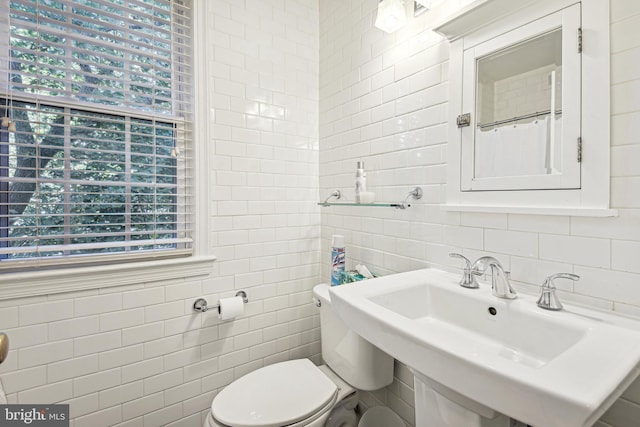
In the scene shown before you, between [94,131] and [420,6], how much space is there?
1.52m

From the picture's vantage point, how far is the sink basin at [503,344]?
447 millimetres

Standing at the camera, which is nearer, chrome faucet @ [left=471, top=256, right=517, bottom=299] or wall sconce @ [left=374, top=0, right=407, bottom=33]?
chrome faucet @ [left=471, top=256, right=517, bottom=299]

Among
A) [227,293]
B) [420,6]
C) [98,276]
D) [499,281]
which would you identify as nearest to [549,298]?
[499,281]

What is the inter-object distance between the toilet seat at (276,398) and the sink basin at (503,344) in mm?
531

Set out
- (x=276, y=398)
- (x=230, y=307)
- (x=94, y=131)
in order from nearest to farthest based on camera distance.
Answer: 1. (x=276, y=398)
2. (x=94, y=131)
3. (x=230, y=307)

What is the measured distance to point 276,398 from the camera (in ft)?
3.79

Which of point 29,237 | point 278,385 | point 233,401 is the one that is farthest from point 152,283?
point 278,385

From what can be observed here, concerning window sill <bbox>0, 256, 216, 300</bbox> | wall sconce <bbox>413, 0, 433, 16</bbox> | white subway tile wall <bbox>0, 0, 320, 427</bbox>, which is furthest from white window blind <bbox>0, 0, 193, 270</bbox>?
wall sconce <bbox>413, 0, 433, 16</bbox>

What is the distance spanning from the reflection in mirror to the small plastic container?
3.69ft

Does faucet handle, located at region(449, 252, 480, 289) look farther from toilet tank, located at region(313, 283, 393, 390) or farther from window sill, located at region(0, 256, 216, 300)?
window sill, located at region(0, 256, 216, 300)

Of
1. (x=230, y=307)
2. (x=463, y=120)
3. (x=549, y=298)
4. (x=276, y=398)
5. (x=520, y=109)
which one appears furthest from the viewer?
(x=230, y=307)

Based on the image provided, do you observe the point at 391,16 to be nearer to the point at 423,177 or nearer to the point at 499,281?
the point at 423,177

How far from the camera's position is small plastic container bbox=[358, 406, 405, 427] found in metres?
1.29

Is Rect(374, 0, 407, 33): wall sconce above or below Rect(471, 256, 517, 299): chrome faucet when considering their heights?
above
